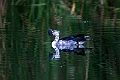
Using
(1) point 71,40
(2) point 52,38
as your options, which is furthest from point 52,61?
(2) point 52,38

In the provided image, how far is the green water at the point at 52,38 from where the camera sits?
6734mm

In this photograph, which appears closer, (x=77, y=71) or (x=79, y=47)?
(x=77, y=71)

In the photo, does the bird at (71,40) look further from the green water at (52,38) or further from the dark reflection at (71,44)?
the green water at (52,38)

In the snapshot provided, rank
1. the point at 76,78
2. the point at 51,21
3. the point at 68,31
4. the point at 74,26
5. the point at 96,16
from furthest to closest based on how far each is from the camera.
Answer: the point at 96,16 → the point at 51,21 → the point at 74,26 → the point at 68,31 → the point at 76,78

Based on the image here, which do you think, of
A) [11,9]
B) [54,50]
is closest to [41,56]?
[54,50]

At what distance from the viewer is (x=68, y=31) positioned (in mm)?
10164

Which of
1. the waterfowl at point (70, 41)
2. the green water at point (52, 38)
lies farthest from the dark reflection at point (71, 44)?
the green water at point (52, 38)

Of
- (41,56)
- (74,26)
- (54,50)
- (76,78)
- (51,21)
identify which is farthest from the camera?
(51,21)

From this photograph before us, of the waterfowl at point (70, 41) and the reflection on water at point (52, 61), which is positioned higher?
the waterfowl at point (70, 41)

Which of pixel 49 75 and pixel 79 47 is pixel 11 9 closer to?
pixel 79 47

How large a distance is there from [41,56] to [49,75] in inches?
45.2

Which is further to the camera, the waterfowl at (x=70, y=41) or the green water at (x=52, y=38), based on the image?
the waterfowl at (x=70, y=41)

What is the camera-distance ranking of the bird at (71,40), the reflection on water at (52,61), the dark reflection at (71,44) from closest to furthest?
the reflection on water at (52,61), the dark reflection at (71,44), the bird at (71,40)

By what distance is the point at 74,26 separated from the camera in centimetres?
1095
